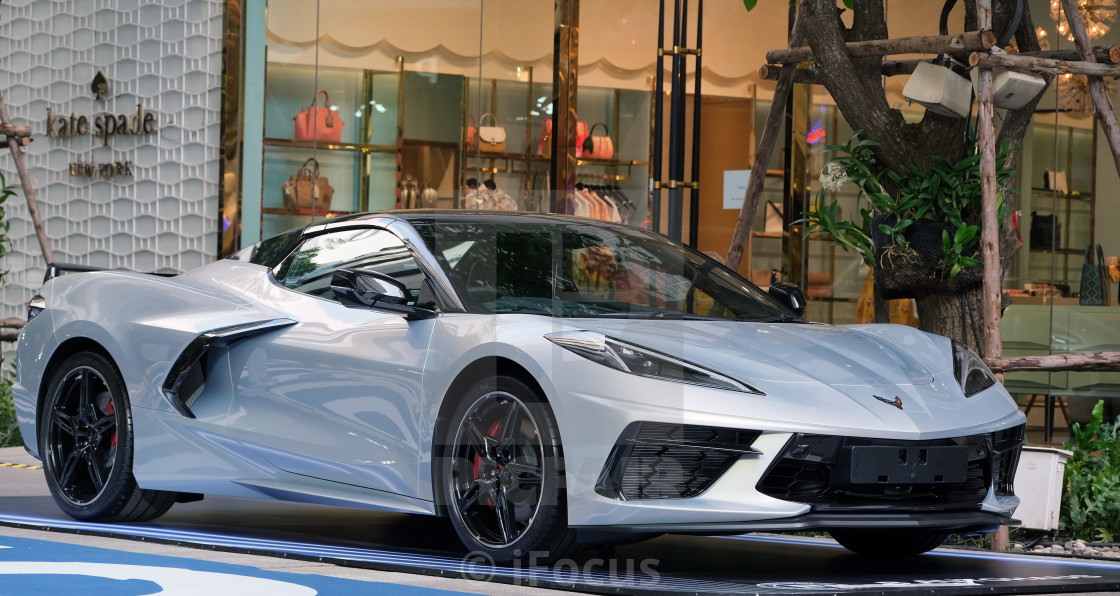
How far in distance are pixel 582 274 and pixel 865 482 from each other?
4.72 ft

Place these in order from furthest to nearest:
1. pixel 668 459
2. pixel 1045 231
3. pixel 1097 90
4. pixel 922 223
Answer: pixel 1045 231, pixel 922 223, pixel 1097 90, pixel 668 459

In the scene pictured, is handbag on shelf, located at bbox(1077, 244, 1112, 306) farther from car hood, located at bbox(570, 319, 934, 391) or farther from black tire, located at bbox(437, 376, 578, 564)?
black tire, located at bbox(437, 376, 578, 564)

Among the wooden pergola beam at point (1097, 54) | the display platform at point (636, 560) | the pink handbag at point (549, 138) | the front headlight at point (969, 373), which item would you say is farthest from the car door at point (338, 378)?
the pink handbag at point (549, 138)

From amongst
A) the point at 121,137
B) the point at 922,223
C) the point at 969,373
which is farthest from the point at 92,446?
the point at 121,137

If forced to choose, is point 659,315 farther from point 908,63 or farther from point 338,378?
A: point 908,63

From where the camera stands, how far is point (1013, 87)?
22.1 feet

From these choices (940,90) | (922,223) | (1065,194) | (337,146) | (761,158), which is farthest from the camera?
(337,146)

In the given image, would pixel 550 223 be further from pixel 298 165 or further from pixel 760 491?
pixel 298 165

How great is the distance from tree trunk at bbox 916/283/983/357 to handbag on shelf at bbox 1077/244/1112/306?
4149mm

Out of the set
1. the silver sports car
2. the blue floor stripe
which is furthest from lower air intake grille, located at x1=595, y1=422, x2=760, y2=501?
the blue floor stripe

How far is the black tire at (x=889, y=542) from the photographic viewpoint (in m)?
5.35

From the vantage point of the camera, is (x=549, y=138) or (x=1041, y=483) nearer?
(x=1041, y=483)

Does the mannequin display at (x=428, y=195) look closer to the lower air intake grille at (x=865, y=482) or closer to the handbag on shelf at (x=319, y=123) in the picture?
the handbag on shelf at (x=319, y=123)
